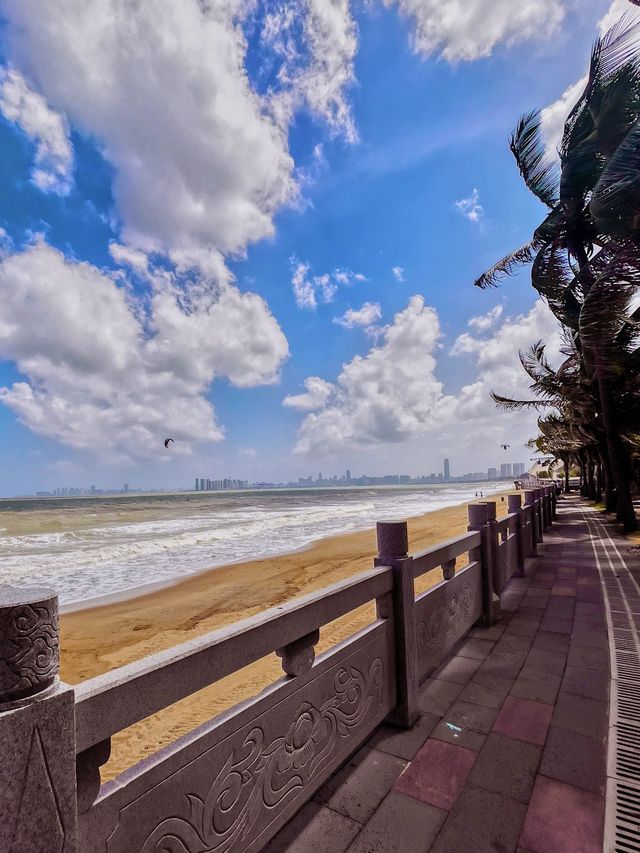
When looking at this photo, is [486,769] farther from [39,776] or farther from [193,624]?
[193,624]

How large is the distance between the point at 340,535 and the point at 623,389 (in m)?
13.1

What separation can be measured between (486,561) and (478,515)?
1.84 ft

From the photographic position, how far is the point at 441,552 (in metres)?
3.81

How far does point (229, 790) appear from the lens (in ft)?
5.68

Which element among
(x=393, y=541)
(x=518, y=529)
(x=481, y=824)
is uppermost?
(x=393, y=541)

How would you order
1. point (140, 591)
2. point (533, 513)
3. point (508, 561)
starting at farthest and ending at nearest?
point (140, 591)
point (533, 513)
point (508, 561)

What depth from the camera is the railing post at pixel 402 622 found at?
2988 millimetres

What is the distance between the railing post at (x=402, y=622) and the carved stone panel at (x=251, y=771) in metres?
0.34

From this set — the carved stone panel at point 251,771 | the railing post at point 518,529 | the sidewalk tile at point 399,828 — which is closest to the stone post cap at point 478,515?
the railing post at point 518,529

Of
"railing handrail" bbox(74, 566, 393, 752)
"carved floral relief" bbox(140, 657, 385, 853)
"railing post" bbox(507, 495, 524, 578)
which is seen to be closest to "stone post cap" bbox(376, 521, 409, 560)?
"railing handrail" bbox(74, 566, 393, 752)

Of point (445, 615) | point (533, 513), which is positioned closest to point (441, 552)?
point (445, 615)

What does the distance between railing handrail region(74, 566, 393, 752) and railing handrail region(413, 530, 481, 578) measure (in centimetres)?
114

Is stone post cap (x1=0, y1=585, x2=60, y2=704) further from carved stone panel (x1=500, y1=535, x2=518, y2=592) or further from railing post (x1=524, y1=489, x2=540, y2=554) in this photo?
railing post (x1=524, y1=489, x2=540, y2=554)

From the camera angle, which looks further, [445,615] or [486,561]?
[486,561]
